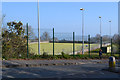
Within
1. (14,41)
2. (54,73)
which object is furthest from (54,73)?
(14,41)

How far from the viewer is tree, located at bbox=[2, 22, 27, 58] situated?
15.1 meters

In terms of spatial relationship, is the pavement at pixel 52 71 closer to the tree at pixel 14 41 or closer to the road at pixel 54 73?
the road at pixel 54 73

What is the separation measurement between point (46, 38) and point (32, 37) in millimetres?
1378

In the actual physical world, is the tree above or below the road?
above

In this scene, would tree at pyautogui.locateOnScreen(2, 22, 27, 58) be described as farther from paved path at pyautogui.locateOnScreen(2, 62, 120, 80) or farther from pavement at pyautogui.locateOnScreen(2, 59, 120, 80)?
paved path at pyautogui.locateOnScreen(2, 62, 120, 80)

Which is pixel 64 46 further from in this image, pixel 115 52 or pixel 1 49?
pixel 1 49

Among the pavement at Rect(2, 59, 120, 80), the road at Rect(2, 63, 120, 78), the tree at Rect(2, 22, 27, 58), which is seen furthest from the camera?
the tree at Rect(2, 22, 27, 58)

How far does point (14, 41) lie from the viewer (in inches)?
614

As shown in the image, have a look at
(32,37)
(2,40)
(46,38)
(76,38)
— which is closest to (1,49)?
(2,40)

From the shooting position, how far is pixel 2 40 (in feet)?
50.1

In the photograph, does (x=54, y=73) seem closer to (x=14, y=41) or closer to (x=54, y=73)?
(x=54, y=73)

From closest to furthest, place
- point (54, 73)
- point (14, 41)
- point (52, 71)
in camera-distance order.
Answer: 1. point (54, 73)
2. point (52, 71)
3. point (14, 41)

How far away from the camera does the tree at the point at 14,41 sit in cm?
1511

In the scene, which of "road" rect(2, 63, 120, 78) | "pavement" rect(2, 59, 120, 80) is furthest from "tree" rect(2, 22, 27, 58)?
"road" rect(2, 63, 120, 78)
